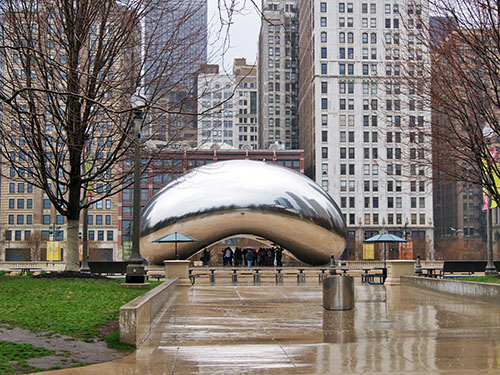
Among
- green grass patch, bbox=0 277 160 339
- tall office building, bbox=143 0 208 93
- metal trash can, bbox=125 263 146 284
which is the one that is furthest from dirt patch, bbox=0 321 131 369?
tall office building, bbox=143 0 208 93

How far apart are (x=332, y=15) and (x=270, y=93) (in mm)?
29980

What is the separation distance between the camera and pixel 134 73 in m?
20.4

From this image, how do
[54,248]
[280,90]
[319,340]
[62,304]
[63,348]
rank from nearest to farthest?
[63,348]
[319,340]
[62,304]
[54,248]
[280,90]

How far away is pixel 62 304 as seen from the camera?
12.1 metres

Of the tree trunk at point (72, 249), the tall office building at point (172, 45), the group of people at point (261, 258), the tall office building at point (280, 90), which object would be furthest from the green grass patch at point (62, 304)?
the tall office building at point (280, 90)

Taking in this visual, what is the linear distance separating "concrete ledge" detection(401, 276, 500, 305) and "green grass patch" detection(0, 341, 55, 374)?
454 inches

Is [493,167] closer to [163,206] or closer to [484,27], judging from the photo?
[484,27]

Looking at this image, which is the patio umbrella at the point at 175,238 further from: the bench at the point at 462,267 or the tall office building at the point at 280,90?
the tall office building at the point at 280,90

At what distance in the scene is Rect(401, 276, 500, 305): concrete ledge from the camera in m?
15.9

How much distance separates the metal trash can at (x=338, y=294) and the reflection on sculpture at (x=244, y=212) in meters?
17.9

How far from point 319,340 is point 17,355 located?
14.6 feet

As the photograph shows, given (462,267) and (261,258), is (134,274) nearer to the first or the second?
(462,267)

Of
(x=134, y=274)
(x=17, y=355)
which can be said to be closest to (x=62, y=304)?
(x=17, y=355)

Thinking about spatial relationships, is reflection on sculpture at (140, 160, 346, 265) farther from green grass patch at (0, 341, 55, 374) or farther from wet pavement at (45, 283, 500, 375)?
green grass patch at (0, 341, 55, 374)
